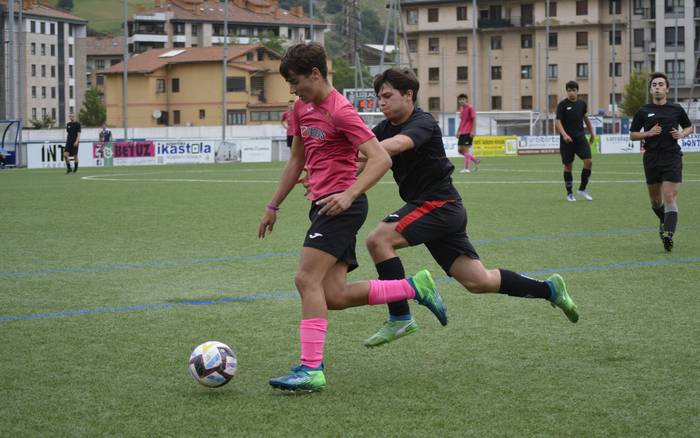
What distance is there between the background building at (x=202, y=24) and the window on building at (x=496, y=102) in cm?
4388

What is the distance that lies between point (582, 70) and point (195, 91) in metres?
36.4

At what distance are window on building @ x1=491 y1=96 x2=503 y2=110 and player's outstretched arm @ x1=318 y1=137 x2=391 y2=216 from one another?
9984 centimetres

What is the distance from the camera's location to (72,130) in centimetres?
3425

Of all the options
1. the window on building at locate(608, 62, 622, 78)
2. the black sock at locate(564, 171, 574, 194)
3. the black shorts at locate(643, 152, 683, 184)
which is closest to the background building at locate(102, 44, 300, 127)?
the window on building at locate(608, 62, 622, 78)

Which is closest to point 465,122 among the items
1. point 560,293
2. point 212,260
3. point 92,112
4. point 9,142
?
A: point 9,142

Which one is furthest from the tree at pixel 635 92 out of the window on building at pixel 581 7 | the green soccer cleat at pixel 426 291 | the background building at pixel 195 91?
the green soccer cleat at pixel 426 291

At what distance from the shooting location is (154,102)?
10419 centimetres

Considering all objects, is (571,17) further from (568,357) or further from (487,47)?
(568,357)

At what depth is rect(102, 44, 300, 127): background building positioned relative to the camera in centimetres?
10262

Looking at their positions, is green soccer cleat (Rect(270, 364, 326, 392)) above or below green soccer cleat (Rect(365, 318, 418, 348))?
below

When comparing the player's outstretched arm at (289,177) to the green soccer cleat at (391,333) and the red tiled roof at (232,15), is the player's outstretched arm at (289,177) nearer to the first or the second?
the green soccer cleat at (391,333)

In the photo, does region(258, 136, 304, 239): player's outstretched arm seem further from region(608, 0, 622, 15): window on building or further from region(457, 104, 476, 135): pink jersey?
region(608, 0, 622, 15): window on building

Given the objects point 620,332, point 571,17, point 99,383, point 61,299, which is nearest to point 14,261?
point 61,299

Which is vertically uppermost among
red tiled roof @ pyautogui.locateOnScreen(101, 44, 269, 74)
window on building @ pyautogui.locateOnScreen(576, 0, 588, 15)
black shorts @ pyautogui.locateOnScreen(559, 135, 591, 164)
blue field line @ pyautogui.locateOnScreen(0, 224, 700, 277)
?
window on building @ pyautogui.locateOnScreen(576, 0, 588, 15)
